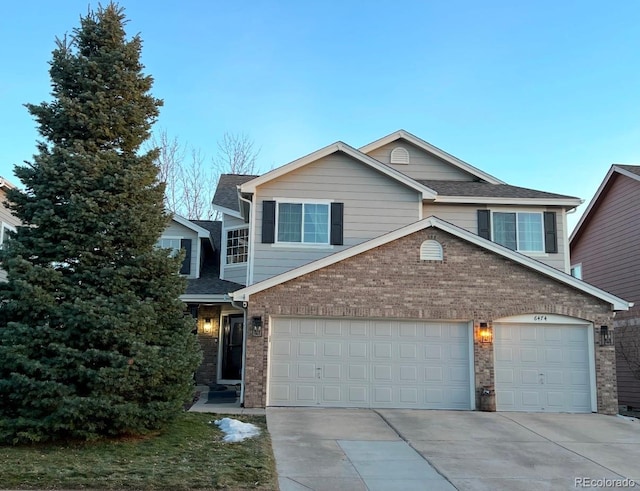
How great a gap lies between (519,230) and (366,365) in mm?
6213

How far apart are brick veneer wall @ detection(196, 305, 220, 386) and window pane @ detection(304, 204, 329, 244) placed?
157 inches

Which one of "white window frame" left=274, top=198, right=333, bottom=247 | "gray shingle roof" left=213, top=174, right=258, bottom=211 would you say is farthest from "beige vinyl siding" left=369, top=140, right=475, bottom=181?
"gray shingle roof" left=213, top=174, right=258, bottom=211

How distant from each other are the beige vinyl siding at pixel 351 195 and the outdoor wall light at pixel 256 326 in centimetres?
251

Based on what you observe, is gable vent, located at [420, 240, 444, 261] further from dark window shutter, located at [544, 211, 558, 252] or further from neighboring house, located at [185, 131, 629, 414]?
dark window shutter, located at [544, 211, 558, 252]

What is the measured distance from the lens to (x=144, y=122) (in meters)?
9.73

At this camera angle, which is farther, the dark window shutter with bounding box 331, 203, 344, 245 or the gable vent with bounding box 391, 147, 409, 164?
the gable vent with bounding box 391, 147, 409, 164

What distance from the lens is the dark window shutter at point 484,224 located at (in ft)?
51.1

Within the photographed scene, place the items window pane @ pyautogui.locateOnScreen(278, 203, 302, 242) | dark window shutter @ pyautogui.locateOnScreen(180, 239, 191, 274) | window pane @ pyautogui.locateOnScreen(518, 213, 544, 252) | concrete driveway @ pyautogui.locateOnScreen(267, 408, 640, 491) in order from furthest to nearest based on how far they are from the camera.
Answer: dark window shutter @ pyautogui.locateOnScreen(180, 239, 191, 274) < window pane @ pyautogui.locateOnScreen(518, 213, 544, 252) < window pane @ pyautogui.locateOnScreen(278, 203, 302, 242) < concrete driveway @ pyautogui.locateOnScreen(267, 408, 640, 491)

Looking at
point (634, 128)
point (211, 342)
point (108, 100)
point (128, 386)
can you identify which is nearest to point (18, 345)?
point (128, 386)

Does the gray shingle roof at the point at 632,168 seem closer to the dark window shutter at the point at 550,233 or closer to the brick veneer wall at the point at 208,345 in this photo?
the dark window shutter at the point at 550,233

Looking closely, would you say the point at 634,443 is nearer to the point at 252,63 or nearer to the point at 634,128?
the point at 634,128

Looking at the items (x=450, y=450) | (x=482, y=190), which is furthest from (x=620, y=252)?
(x=450, y=450)

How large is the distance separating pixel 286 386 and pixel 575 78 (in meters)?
11.6

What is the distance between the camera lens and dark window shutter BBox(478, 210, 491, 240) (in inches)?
613
